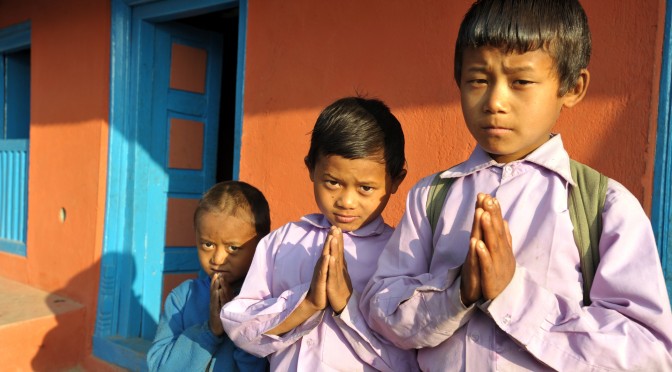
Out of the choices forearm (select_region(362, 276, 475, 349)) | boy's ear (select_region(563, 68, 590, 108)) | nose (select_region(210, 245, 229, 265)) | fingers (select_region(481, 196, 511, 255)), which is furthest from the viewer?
nose (select_region(210, 245, 229, 265))

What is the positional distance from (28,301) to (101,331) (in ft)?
2.34

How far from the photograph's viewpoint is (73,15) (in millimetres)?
4492

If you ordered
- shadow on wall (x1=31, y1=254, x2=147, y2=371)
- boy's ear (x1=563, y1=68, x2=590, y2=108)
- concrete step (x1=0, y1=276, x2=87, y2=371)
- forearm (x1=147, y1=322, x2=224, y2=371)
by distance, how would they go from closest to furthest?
boy's ear (x1=563, y1=68, x2=590, y2=108), forearm (x1=147, y1=322, x2=224, y2=371), concrete step (x1=0, y1=276, x2=87, y2=371), shadow on wall (x1=31, y1=254, x2=147, y2=371)

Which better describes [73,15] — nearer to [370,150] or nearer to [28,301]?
[28,301]

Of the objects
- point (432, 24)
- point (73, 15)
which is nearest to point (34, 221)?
point (73, 15)

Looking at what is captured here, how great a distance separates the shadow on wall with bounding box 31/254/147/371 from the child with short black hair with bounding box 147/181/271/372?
2.38 meters

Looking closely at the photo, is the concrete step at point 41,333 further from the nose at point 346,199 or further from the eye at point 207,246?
the nose at point 346,199

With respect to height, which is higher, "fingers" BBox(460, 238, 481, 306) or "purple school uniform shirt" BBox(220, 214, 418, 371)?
"fingers" BBox(460, 238, 481, 306)

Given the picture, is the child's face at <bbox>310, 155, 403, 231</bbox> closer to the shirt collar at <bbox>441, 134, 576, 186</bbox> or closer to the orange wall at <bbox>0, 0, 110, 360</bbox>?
the shirt collar at <bbox>441, 134, 576, 186</bbox>

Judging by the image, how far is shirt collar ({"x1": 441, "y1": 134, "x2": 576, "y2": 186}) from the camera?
1.27 m

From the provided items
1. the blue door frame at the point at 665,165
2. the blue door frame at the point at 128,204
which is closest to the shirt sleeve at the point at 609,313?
the blue door frame at the point at 665,165

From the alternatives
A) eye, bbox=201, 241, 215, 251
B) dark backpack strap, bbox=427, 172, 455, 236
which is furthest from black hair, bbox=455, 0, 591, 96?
eye, bbox=201, 241, 215, 251

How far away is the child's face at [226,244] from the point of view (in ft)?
6.57

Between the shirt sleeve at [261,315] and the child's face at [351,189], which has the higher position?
the child's face at [351,189]
